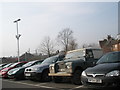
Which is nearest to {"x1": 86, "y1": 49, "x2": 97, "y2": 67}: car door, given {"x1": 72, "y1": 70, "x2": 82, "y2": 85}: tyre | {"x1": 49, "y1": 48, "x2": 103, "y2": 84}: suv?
{"x1": 49, "y1": 48, "x2": 103, "y2": 84}: suv

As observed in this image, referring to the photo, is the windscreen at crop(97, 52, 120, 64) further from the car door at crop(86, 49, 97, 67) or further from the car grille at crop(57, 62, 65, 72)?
the car grille at crop(57, 62, 65, 72)

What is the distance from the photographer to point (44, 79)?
38.1 feet

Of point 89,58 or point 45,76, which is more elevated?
point 89,58

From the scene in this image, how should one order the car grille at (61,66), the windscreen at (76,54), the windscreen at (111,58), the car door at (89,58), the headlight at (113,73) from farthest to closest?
the windscreen at (76,54), the car door at (89,58), the car grille at (61,66), the windscreen at (111,58), the headlight at (113,73)

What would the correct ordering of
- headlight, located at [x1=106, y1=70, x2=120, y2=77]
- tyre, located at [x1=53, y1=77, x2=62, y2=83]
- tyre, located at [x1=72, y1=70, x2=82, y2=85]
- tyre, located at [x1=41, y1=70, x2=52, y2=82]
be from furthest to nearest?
tyre, located at [x1=41, y1=70, x2=52, y2=82] < tyre, located at [x1=53, y1=77, x2=62, y2=83] < tyre, located at [x1=72, y1=70, x2=82, y2=85] < headlight, located at [x1=106, y1=70, x2=120, y2=77]

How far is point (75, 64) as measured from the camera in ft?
31.0

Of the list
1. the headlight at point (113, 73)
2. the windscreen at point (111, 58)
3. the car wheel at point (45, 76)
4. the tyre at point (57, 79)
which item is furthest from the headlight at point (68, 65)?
the headlight at point (113, 73)

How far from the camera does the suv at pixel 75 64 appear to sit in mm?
9391

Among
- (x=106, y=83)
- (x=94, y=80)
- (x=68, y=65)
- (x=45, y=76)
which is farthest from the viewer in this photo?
(x=45, y=76)

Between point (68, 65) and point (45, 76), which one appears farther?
point (45, 76)

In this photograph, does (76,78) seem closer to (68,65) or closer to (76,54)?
(68,65)

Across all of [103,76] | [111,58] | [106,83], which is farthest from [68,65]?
[106,83]

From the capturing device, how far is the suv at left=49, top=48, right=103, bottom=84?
370 inches

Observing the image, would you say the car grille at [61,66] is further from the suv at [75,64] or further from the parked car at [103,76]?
the parked car at [103,76]
